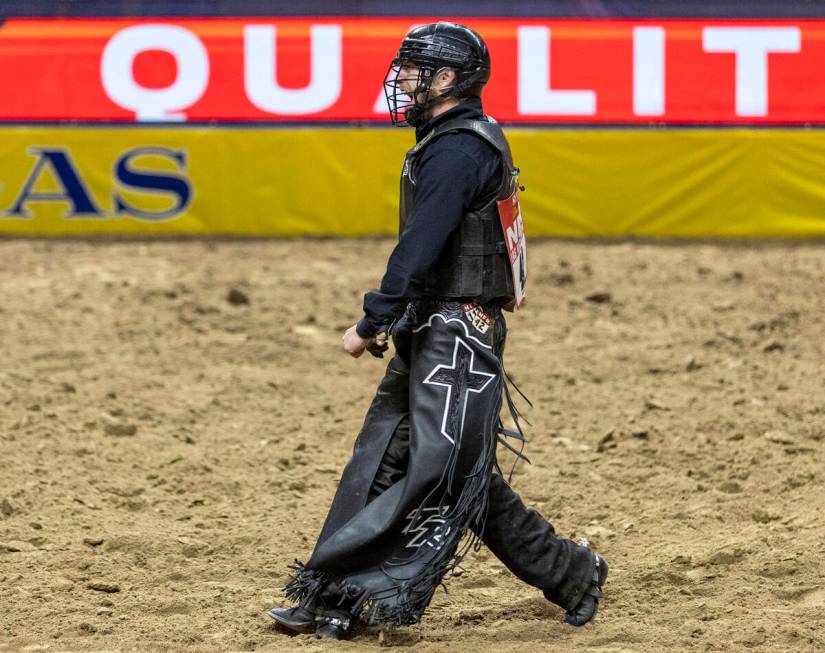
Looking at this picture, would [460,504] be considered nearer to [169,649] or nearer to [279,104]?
[169,649]

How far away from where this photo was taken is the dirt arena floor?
5.09 m

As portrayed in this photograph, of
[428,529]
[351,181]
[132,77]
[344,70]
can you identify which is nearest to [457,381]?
[428,529]

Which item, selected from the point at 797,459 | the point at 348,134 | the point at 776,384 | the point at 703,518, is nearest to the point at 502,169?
the point at 703,518

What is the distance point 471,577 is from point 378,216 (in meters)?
7.23

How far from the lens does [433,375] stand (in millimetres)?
4613

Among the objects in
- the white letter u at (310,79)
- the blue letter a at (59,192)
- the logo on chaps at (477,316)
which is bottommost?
the logo on chaps at (477,316)

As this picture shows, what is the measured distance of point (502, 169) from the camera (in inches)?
183

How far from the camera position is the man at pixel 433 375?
4504 mm

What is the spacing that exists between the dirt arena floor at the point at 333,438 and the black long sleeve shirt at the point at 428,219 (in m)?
1.25

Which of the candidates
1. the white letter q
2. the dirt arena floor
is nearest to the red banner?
the white letter q

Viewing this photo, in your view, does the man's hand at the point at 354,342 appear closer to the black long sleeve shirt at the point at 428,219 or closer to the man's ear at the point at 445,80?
the black long sleeve shirt at the point at 428,219

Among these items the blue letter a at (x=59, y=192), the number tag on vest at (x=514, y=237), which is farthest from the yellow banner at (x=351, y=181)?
the number tag on vest at (x=514, y=237)

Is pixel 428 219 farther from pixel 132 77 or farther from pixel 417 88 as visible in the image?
pixel 132 77

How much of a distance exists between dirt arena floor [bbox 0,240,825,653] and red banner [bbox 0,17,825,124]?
1.30m
